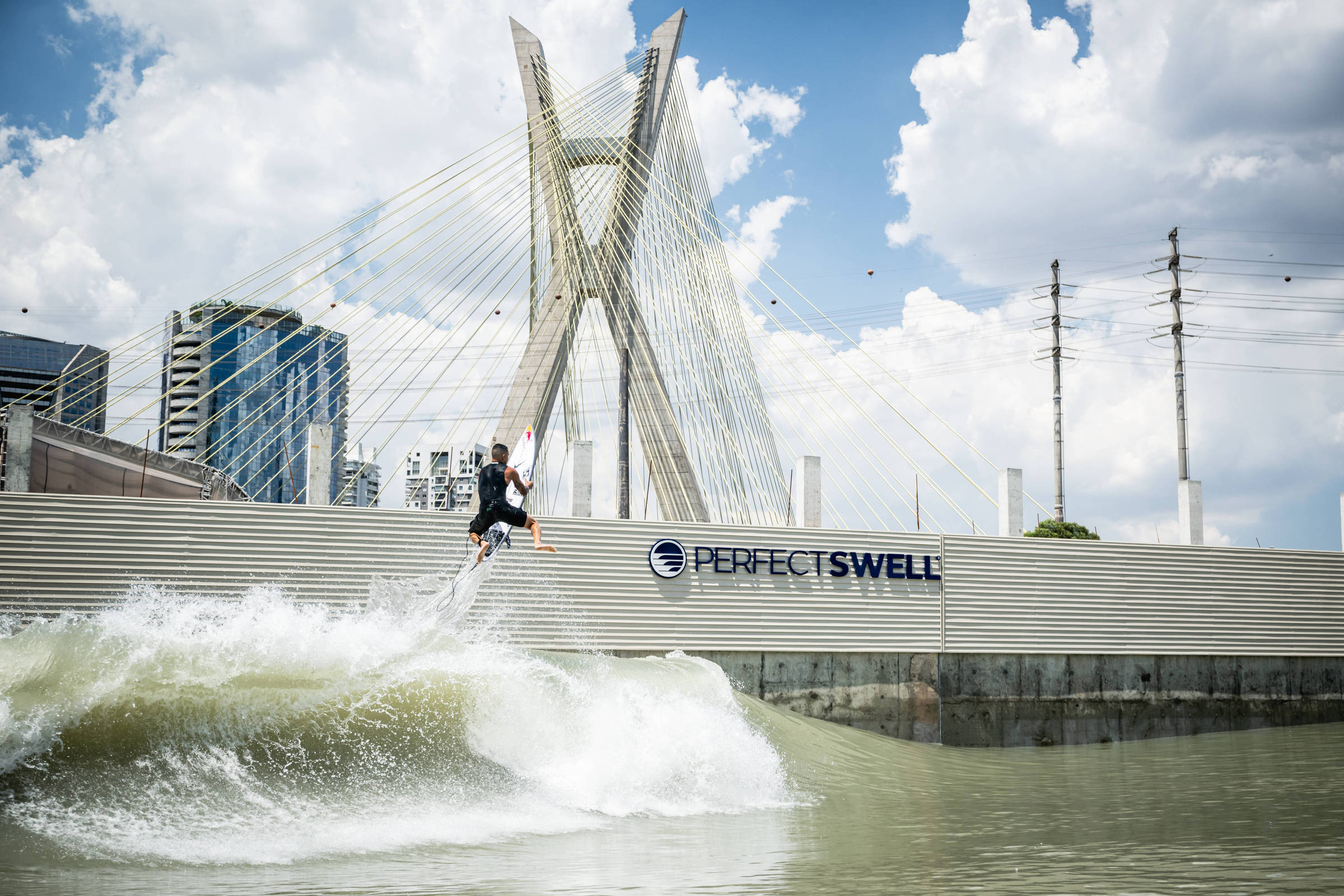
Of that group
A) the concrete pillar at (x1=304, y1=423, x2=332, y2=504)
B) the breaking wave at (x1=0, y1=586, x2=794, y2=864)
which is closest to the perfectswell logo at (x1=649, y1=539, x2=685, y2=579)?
the breaking wave at (x1=0, y1=586, x2=794, y2=864)

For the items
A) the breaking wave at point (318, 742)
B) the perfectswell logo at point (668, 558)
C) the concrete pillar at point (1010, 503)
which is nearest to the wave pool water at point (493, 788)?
the breaking wave at point (318, 742)

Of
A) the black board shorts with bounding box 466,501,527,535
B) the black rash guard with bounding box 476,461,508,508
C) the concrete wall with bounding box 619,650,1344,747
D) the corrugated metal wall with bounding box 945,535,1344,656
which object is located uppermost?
the black rash guard with bounding box 476,461,508,508

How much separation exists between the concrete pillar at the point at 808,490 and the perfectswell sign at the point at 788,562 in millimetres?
770

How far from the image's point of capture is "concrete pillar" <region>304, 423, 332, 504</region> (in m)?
15.1

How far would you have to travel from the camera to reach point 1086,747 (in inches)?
684

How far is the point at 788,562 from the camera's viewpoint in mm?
16453

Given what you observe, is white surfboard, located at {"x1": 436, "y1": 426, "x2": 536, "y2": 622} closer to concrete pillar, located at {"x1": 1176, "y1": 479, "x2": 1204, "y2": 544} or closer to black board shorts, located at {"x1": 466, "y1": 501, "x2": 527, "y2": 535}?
black board shorts, located at {"x1": 466, "y1": 501, "x2": 527, "y2": 535}

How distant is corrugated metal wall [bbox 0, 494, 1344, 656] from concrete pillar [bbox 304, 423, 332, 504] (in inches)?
37.8

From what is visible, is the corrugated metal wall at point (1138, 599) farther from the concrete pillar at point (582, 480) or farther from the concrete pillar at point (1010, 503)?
the concrete pillar at point (582, 480)

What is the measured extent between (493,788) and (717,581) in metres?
7.04

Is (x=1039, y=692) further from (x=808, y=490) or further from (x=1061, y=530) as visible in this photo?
(x=1061, y=530)

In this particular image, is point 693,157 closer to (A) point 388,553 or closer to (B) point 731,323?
(B) point 731,323

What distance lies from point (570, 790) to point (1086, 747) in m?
11.5

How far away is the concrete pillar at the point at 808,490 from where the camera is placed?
17.4 m
